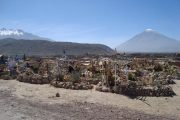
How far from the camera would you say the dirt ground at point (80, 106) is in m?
11.9

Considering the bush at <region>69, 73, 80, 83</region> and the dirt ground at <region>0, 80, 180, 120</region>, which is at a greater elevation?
the bush at <region>69, 73, 80, 83</region>

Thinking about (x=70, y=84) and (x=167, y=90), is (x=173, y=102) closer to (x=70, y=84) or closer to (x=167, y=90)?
(x=167, y=90)

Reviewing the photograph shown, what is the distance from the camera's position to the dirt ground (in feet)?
39.1

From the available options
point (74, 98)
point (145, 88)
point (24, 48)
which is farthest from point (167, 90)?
point (24, 48)

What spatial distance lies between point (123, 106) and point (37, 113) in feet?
12.1

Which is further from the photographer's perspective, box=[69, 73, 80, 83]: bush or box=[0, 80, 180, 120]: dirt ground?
box=[69, 73, 80, 83]: bush

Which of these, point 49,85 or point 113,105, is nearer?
point 113,105

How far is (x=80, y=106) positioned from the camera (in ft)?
44.7

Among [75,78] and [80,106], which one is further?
[75,78]

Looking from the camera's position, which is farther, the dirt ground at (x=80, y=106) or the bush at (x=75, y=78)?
the bush at (x=75, y=78)

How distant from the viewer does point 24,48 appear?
14025 centimetres

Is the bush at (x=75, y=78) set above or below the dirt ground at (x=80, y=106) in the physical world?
above

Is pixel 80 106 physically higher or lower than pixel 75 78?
lower

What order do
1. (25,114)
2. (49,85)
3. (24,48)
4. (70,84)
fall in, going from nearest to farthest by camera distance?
(25,114) < (70,84) < (49,85) < (24,48)
